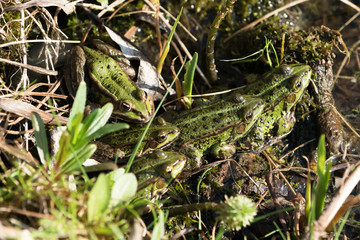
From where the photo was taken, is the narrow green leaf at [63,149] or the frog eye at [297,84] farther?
the frog eye at [297,84]

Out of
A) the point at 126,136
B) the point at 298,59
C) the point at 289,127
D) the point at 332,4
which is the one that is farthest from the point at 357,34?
the point at 126,136

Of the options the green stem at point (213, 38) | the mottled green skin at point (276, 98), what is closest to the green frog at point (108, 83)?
the green stem at point (213, 38)

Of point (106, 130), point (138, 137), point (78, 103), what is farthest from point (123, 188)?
point (138, 137)

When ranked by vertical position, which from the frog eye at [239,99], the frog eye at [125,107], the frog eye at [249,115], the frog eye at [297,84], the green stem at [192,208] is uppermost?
the frog eye at [297,84]

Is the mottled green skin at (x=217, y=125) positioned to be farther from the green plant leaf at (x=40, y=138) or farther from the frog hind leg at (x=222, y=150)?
the green plant leaf at (x=40, y=138)

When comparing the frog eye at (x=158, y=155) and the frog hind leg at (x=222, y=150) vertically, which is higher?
the frog eye at (x=158, y=155)
